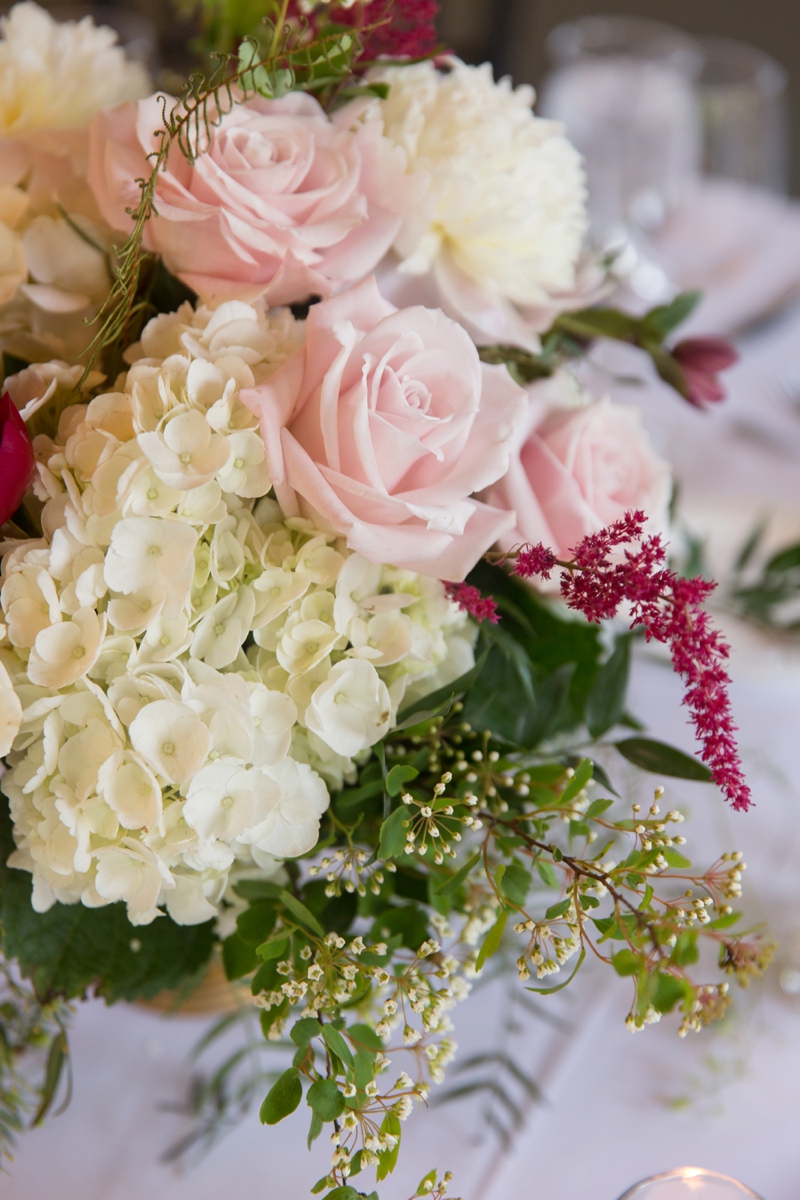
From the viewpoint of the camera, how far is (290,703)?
410 mm

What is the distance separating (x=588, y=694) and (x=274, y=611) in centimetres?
23

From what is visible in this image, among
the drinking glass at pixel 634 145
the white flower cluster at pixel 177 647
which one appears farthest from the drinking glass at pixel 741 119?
the white flower cluster at pixel 177 647

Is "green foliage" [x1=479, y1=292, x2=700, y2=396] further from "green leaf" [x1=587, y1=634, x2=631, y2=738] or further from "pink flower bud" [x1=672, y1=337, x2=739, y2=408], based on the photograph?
"green leaf" [x1=587, y1=634, x2=631, y2=738]

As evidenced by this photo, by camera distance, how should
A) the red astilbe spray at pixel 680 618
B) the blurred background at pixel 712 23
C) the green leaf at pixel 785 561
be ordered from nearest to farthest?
1. the red astilbe spray at pixel 680 618
2. the green leaf at pixel 785 561
3. the blurred background at pixel 712 23

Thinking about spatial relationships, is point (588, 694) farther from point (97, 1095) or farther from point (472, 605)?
point (97, 1095)

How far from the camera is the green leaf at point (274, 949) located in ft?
1.36

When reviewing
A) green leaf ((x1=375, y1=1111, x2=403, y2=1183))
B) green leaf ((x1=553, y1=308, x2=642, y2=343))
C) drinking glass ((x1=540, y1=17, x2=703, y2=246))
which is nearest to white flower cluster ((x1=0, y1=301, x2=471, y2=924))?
green leaf ((x1=375, y1=1111, x2=403, y2=1183))

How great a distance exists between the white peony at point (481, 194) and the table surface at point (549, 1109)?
0.41 metres

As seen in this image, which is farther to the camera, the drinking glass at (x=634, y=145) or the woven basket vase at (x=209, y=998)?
the drinking glass at (x=634, y=145)

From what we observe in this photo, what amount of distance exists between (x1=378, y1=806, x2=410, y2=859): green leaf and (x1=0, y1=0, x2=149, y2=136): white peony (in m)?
0.40

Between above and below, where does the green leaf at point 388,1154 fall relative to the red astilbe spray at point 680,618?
below

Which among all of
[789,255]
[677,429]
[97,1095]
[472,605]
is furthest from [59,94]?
[789,255]

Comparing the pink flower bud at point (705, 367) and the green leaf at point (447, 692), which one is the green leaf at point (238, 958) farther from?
the pink flower bud at point (705, 367)

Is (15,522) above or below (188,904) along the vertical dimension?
above
